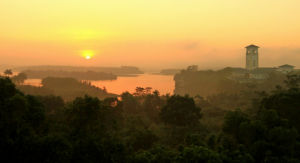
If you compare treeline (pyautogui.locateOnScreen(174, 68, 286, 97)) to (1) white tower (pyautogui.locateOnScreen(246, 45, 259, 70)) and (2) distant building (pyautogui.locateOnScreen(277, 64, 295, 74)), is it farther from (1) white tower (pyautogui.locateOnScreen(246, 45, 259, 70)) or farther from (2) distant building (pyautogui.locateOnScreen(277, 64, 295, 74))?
(1) white tower (pyautogui.locateOnScreen(246, 45, 259, 70))

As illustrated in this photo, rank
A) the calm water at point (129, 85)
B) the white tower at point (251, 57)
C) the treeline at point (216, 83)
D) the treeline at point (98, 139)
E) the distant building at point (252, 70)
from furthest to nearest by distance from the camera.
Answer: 1. the calm water at point (129, 85)
2. the white tower at point (251, 57)
3. the distant building at point (252, 70)
4. the treeline at point (216, 83)
5. the treeline at point (98, 139)

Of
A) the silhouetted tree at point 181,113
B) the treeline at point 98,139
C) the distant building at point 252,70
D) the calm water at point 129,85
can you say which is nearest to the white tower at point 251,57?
the distant building at point 252,70

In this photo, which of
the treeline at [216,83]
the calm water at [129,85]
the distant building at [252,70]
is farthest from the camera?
the calm water at [129,85]

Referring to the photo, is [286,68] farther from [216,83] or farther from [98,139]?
[98,139]

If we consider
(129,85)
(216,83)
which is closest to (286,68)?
(216,83)

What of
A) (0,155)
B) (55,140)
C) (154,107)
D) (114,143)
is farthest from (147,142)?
(154,107)

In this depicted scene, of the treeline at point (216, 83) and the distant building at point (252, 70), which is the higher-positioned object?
the distant building at point (252, 70)

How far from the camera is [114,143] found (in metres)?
14.0

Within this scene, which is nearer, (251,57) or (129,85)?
(251,57)

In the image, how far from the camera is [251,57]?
266ft

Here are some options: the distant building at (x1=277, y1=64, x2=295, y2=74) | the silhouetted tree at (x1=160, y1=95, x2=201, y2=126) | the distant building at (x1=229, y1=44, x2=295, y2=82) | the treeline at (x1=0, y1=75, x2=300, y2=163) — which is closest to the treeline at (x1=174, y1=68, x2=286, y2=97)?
the distant building at (x1=229, y1=44, x2=295, y2=82)

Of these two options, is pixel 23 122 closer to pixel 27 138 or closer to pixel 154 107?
pixel 27 138

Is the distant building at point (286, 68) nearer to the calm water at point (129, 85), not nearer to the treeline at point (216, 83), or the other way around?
the treeline at point (216, 83)

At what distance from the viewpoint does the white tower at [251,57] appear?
7988cm
